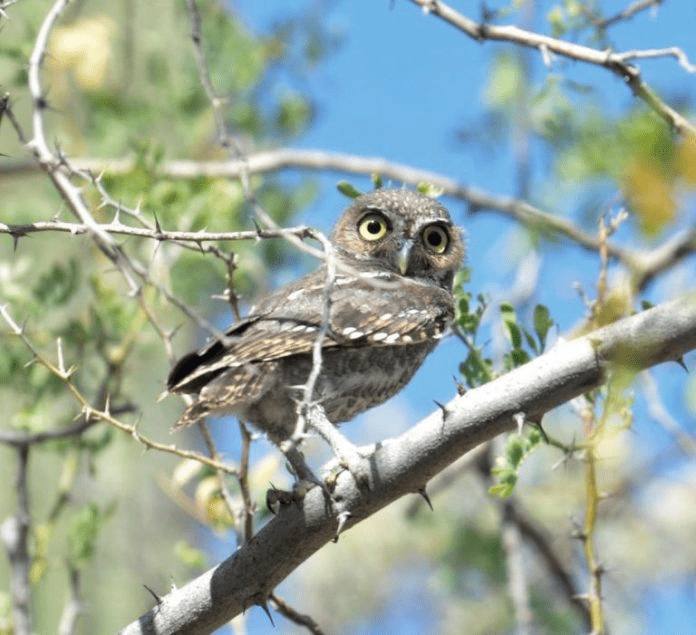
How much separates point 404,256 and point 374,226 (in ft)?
0.92

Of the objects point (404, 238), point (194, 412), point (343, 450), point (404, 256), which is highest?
point (404, 238)

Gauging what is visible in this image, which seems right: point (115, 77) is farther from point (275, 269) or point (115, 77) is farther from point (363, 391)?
point (363, 391)

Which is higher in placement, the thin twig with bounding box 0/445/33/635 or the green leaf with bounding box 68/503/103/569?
the green leaf with bounding box 68/503/103/569

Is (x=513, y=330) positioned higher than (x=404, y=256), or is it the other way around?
(x=404, y=256)

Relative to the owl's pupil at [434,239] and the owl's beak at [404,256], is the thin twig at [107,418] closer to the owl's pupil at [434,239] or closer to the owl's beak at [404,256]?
the owl's beak at [404,256]

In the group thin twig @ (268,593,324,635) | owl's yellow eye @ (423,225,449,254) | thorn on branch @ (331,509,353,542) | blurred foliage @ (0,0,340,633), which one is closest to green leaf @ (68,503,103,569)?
blurred foliage @ (0,0,340,633)

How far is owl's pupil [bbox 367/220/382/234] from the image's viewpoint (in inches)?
198

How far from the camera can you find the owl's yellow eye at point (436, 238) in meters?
4.95

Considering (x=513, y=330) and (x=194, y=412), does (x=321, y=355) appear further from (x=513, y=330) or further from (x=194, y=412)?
(x=513, y=330)

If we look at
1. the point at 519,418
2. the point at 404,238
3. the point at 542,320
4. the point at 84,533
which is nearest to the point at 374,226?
the point at 404,238

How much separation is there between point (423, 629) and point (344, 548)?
83 cm

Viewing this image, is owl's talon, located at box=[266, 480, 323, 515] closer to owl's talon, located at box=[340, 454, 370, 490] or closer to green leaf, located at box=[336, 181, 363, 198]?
owl's talon, located at box=[340, 454, 370, 490]

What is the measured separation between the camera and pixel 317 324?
386 cm

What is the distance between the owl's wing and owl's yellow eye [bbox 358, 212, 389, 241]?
0.64 meters
